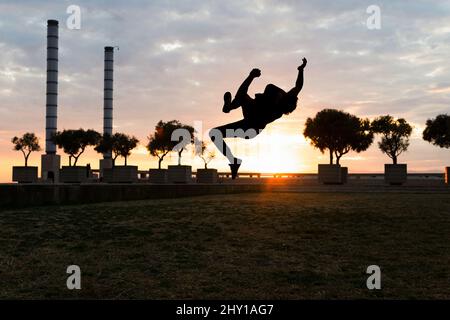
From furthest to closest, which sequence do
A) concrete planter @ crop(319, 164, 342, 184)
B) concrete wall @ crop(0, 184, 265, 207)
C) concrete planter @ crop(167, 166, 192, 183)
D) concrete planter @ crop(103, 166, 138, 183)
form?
concrete planter @ crop(103, 166, 138, 183) → concrete planter @ crop(167, 166, 192, 183) → concrete planter @ crop(319, 164, 342, 184) → concrete wall @ crop(0, 184, 265, 207)

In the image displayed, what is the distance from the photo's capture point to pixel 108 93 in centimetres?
6328

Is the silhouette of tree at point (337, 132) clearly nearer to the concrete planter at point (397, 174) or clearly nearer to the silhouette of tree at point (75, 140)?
the concrete planter at point (397, 174)

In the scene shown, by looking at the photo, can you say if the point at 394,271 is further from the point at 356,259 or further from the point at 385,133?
the point at 385,133

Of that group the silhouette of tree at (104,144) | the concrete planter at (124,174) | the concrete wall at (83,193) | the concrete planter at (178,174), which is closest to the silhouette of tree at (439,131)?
the concrete planter at (178,174)

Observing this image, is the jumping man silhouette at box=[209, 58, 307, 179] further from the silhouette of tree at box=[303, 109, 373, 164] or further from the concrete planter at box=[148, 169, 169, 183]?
the silhouette of tree at box=[303, 109, 373, 164]

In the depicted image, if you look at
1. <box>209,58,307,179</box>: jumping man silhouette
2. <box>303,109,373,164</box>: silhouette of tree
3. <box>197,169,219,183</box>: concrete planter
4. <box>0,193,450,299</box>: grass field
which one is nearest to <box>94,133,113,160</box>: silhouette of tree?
<box>197,169,219,183</box>: concrete planter

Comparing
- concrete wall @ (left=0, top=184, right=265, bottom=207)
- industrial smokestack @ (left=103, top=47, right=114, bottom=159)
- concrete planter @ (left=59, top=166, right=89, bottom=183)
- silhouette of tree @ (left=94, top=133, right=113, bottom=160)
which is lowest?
concrete wall @ (left=0, top=184, right=265, bottom=207)

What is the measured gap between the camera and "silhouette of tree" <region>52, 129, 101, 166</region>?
A: 54469 millimetres

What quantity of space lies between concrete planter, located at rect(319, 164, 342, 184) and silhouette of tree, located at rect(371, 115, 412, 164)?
21533mm

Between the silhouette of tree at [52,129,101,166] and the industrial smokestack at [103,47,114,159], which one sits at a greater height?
the industrial smokestack at [103,47,114,159]

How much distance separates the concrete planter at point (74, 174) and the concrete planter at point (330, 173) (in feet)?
75.8

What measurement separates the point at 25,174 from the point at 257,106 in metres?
45.8

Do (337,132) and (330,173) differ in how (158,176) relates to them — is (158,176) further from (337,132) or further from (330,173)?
(337,132)
